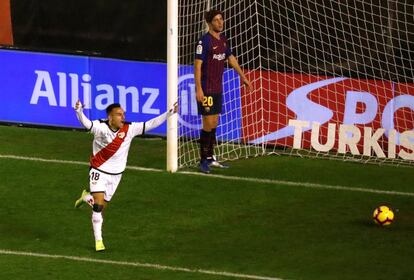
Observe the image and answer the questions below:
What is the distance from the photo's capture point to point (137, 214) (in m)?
13.2

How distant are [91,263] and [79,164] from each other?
188 inches

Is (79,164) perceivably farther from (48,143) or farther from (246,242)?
(246,242)

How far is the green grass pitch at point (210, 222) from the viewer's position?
11023mm

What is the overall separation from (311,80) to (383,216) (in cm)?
448

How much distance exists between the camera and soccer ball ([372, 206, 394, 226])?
1252 cm

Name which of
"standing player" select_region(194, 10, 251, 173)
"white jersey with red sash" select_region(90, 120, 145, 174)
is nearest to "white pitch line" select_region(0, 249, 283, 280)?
"white jersey with red sash" select_region(90, 120, 145, 174)

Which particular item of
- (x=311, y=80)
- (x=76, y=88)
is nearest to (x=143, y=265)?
(x=311, y=80)

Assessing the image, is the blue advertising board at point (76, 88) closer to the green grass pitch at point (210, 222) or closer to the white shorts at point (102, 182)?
the green grass pitch at point (210, 222)

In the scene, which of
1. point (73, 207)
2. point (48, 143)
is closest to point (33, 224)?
point (73, 207)

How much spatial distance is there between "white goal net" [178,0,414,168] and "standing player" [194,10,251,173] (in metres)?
0.67

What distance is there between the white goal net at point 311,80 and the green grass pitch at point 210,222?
493mm

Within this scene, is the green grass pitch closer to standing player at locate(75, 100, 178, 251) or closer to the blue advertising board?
standing player at locate(75, 100, 178, 251)

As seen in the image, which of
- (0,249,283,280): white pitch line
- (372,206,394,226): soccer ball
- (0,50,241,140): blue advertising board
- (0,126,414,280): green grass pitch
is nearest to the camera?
(0,249,283,280): white pitch line

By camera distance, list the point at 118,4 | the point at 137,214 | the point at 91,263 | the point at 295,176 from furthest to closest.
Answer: the point at 118,4, the point at 295,176, the point at 137,214, the point at 91,263
